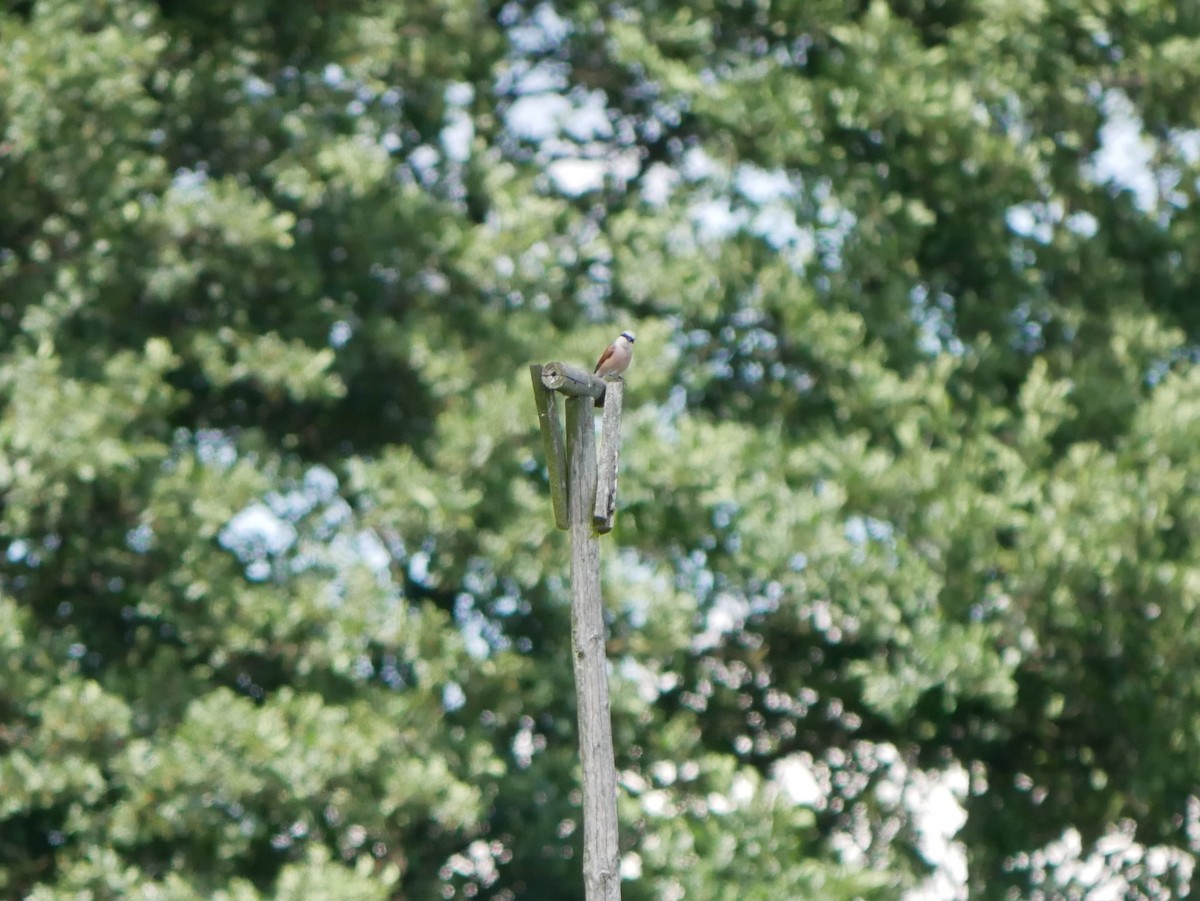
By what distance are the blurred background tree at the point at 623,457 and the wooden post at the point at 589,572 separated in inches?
138

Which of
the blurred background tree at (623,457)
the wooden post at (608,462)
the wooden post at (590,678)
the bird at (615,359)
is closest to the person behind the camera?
the wooden post at (590,678)

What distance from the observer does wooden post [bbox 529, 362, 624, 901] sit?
6.23 metres

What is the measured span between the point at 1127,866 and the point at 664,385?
4.52m

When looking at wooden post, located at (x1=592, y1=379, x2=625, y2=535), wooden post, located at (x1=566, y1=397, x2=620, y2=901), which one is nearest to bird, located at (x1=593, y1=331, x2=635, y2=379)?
wooden post, located at (x1=592, y1=379, x2=625, y2=535)

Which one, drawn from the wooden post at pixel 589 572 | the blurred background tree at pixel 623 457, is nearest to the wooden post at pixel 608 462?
the wooden post at pixel 589 572

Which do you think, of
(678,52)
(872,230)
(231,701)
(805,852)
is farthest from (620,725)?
(678,52)

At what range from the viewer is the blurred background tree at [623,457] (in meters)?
9.75

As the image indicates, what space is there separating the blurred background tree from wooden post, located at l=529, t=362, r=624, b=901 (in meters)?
3.49

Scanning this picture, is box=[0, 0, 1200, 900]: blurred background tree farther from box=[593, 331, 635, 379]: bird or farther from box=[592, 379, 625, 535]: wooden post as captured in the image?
box=[592, 379, 625, 535]: wooden post

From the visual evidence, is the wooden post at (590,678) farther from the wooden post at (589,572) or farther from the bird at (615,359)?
the bird at (615,359)

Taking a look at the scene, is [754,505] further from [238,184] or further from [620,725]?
[238,184]

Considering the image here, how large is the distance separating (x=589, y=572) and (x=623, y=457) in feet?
13.3

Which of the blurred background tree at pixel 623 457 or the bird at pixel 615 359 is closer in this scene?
the bird at pixel 615 359

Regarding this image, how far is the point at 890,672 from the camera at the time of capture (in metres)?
10.5
